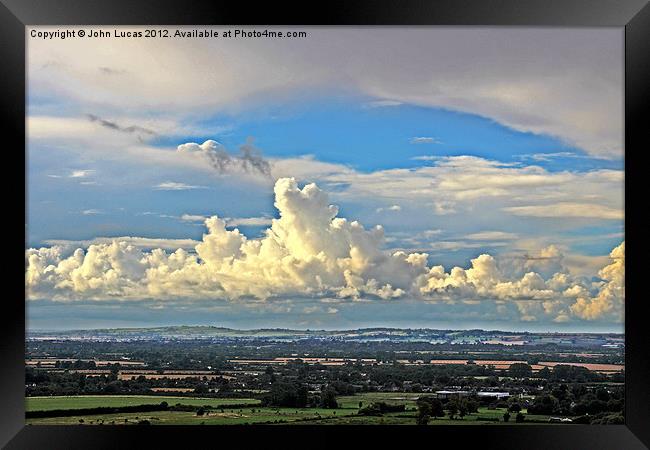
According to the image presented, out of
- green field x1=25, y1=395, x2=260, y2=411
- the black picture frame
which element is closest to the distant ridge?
green field x1=25, y1=395, x2=260, y2=411

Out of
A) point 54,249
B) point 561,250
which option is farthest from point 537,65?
point 54,249

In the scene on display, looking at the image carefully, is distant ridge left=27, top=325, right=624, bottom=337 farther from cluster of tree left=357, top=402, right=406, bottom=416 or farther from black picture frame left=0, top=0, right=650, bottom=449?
black picture frame left=0, top=0, right=650, bottom=449

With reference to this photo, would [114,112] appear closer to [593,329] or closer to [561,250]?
[561,250]

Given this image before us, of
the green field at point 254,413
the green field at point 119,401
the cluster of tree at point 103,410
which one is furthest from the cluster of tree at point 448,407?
the cluster of tree at point 103,410

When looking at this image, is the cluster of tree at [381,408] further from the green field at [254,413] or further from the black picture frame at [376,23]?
the black picture frame at [376,23]

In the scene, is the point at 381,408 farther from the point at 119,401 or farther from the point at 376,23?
the point at 376,23

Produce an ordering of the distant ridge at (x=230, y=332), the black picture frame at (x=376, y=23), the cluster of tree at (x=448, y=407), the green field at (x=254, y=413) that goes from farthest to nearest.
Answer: the distant ridge at (x=230, y=332)
the cluster of tree at (x=448, y=407)
the green field at (x=254, y=413)
the black picture frame at (x=376, y=23)
